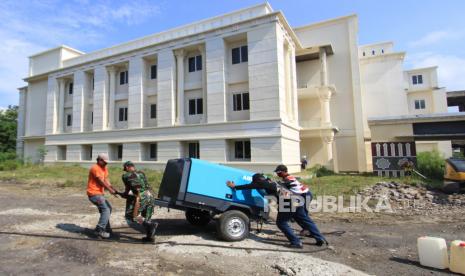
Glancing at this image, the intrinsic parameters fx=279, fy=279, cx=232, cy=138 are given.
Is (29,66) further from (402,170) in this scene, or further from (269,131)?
(402,170)

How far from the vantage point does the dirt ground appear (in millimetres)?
4516

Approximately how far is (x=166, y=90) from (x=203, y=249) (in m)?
18.9

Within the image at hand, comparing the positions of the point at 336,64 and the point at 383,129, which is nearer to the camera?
the point at 383,129

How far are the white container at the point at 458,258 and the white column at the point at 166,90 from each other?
65.3 feet

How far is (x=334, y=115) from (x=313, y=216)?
18.5 meters

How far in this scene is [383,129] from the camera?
18078mm

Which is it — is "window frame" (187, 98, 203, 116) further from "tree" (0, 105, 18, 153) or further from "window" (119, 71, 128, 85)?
"tree" (0, 105, 18, 153)

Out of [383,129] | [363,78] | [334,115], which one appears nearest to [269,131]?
[383,129]

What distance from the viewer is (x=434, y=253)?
458cm

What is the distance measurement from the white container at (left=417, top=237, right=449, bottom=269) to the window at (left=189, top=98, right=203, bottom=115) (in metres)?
18.8

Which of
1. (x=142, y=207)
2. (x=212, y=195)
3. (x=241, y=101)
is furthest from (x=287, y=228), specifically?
(x=241, y=101)

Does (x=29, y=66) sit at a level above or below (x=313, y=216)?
above

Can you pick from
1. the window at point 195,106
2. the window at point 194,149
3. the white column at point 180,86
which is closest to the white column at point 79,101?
the white column at point 180,86

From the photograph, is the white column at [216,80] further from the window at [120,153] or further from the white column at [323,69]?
the window at [120,153]
